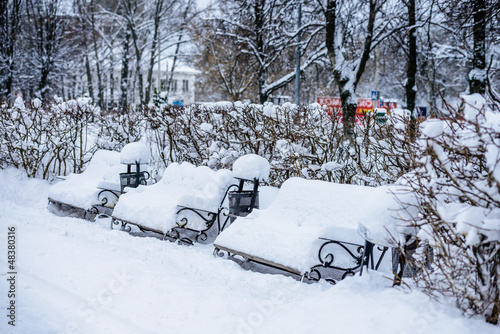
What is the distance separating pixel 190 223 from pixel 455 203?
3742 millimetres

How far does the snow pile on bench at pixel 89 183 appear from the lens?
24.0 ft

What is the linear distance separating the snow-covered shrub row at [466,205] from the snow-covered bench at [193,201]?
113 inches

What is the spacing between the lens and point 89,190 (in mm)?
7480

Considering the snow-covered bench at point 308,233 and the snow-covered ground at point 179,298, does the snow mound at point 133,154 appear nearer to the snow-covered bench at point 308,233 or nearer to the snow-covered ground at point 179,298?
the snow-covered ground at point 179,298

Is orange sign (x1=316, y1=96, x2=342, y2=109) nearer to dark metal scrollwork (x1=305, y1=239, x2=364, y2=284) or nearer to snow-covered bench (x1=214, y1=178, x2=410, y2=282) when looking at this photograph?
snow-covered bench (x1=214, y1=178, x2=410, y2=282)

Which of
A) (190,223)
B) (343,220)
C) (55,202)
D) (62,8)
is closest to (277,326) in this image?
(343,220)

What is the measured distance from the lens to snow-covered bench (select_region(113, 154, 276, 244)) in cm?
566

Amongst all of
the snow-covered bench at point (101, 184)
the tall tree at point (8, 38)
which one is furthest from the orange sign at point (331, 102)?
the tall tree at point (8, 38)

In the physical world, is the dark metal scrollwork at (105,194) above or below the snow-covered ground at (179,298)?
above

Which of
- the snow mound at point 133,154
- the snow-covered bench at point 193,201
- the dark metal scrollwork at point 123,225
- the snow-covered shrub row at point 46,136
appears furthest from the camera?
the snow-covered shrub row at point 46,136

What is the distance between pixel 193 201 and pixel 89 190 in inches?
107

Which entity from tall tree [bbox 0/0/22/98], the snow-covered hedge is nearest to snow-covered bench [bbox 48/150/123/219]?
the snow-covered hedge

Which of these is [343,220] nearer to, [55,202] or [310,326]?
[310,326]

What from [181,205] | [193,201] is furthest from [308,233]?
[181,205]
